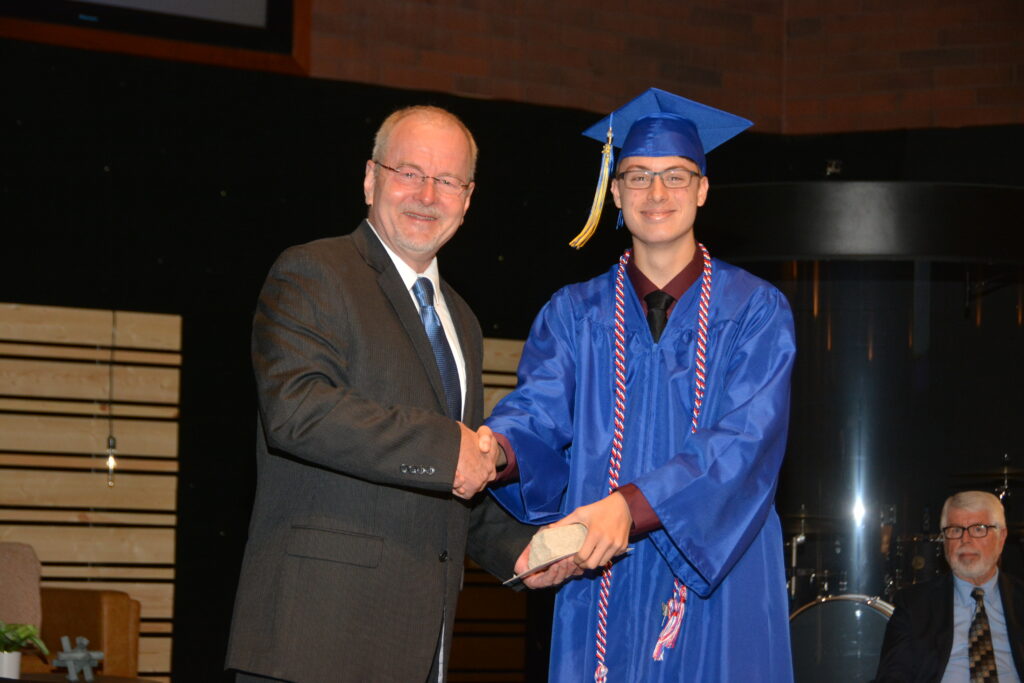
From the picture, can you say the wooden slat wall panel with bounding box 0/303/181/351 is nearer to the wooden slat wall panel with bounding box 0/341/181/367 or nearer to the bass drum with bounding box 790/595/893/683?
the wooden slat wall panel with bounding box 0/341/181/367

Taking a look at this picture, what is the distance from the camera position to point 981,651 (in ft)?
15.3

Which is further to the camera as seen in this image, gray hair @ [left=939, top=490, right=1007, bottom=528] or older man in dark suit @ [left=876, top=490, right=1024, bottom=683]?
gray hair @ [left=939, top=490, right=1007, bottom=528]

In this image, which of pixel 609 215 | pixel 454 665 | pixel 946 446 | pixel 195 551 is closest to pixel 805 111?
pixel 609 215

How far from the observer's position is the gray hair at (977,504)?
5.01 meters

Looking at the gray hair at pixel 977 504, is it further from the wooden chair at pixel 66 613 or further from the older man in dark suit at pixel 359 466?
the wooden chair at pixel 66 613

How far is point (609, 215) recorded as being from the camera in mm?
5629

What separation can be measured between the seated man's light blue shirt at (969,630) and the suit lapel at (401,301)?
263cm

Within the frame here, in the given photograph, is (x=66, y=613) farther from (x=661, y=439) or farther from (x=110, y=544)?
(x=661, y=439)

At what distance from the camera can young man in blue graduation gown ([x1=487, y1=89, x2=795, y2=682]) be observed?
9.01ft

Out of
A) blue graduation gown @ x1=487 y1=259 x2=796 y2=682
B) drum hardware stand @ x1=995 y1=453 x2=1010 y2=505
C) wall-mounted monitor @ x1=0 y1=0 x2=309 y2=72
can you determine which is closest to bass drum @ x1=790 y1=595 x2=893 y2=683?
drum hardware stand @ x1=995 y1=453 x2=1010 y2=505

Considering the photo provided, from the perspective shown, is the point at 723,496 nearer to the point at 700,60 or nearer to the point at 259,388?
the point at 259,388

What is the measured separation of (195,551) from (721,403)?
12.1ft

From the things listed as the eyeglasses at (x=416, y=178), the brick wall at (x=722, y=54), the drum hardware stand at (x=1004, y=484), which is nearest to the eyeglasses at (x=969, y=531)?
the drum hardware stand at (x=1004, y=484)

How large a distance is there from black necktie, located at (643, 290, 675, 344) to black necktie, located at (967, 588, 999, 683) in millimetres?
2381
